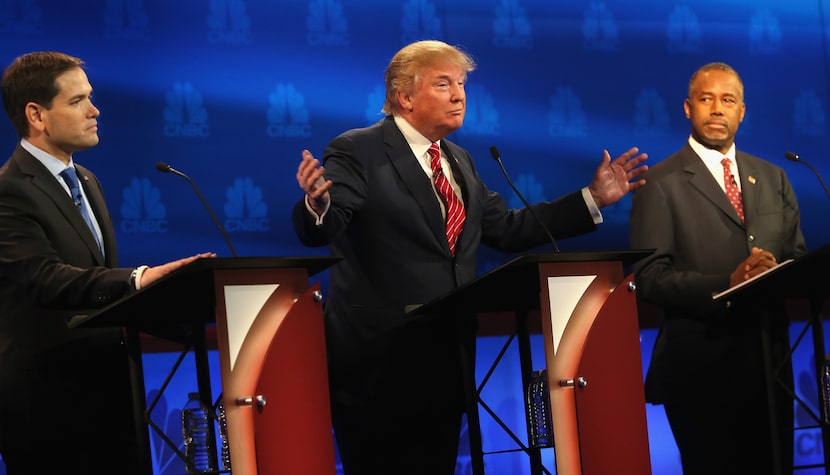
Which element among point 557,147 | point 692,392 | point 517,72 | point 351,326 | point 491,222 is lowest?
point 692,392

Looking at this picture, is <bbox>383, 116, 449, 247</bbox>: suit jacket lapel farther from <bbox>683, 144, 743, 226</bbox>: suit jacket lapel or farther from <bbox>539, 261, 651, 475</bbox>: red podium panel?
<bbox>683, 144, 743, 226</bbox>: suit jacket lapel

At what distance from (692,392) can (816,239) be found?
2099mm

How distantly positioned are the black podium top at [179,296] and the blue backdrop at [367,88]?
1912mm

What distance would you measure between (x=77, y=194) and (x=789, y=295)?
227 centimetres

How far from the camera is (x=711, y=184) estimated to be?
13.4 feet

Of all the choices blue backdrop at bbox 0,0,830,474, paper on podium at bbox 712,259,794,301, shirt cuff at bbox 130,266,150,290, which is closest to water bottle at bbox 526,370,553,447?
paper on podium at bbox 712,259,794,301

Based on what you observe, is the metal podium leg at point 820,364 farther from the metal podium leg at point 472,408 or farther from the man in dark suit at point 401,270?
the metal podium leg at point 472,408

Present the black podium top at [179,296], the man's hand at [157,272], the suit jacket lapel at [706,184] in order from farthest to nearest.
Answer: the suit jacket lapel at [706,184], the man's hand at [157,272], the black podium top at [179,296]

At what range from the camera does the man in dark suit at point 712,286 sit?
12.5ft

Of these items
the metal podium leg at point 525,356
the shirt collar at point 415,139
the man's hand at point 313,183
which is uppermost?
the shirt collar at point 415,139

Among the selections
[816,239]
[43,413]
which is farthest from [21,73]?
[816,239]

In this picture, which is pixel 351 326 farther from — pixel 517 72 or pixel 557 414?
pixel 517 72

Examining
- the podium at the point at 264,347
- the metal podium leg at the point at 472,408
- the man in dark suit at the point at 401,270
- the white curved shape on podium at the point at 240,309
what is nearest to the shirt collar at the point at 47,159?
the podium at the point at 264,347

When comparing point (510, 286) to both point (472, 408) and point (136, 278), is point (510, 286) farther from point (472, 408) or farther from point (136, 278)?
point (136, 278)
